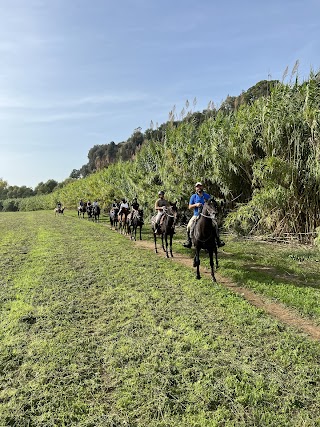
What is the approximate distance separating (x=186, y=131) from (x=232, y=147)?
4.94 metres

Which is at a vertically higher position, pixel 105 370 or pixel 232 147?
pixel 232 147

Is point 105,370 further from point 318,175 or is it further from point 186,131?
point 186,131

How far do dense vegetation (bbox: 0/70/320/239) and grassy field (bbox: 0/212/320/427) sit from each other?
11.1 ft

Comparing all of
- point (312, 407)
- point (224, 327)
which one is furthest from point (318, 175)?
point (312, 407)

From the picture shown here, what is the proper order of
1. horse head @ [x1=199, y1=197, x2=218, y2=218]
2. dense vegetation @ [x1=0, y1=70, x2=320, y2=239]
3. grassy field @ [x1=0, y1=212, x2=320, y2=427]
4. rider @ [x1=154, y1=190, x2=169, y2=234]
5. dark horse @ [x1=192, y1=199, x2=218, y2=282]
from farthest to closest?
rider @ [x1=154, y1=190, x2=169, y2=234] < dense vegetation @ [x1=0, y1=70, x2=320, y2=239] < dark horse @ [x1=192, y1=199, x2=218, y2=282] < horse head @ [x1=199, y1=197, x2=218, y2=218] < grassy field @ [x1=0, y1=212, x2=320, y2=427]

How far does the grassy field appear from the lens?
353cm

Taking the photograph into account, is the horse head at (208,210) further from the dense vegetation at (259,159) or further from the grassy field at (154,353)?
the dense vegetation at (259,159)

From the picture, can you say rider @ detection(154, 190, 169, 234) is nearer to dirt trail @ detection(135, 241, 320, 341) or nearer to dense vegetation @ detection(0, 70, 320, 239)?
dense vegetation @ detection(0, 70, 320, 239)

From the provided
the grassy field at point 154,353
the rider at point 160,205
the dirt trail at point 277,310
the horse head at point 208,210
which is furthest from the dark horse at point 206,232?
the rider at point 160,205

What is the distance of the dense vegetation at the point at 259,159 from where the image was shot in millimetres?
11234

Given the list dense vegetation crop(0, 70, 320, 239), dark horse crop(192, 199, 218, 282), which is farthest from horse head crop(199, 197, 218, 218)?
dense vegetation crop(0, 70, 320, 239)

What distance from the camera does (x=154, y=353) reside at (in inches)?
185

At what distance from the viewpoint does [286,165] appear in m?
11.2

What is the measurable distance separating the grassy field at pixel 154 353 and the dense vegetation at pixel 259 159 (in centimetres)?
337
